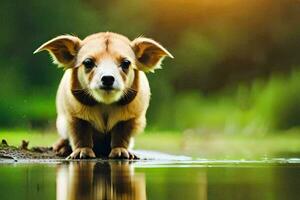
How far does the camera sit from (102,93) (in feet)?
8.63

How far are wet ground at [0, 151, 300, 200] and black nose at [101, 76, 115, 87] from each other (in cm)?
25

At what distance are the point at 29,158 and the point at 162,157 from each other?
504mm

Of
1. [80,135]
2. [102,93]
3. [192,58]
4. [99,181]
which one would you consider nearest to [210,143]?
[192,58]

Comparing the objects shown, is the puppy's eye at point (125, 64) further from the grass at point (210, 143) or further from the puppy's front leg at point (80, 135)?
the grass at point (210, 143)

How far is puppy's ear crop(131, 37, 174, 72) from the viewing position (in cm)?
284

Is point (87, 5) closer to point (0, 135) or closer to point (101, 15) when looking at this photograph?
point (101, 15)

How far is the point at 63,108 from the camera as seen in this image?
2.88 meters

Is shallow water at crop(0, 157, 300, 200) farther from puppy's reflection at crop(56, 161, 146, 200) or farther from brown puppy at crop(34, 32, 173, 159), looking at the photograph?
brown puppy at crop(34, 32, 173, 159)

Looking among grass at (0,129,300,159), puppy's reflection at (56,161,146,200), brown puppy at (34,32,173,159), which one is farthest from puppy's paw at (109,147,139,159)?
grass at (0,129,300,159)

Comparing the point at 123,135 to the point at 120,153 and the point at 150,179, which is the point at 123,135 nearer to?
the point at 120,153

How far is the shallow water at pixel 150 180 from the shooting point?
1776 mm

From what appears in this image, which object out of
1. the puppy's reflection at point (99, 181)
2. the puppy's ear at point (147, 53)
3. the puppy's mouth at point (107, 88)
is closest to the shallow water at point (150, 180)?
the puppy's reflection at point (99, 181)

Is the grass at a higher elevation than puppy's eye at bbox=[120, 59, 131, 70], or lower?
lower

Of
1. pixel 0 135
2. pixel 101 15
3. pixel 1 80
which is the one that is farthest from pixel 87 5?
pixel 0 135
